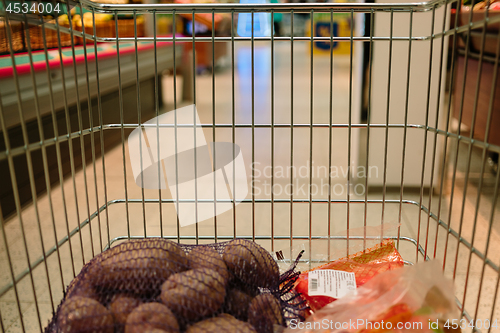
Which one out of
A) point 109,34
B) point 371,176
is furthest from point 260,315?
point 109,34

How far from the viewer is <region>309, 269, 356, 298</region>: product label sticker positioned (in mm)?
1040

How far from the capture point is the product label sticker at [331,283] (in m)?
1.04

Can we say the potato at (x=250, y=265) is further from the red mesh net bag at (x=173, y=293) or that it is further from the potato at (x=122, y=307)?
the potato at (x=122, y=307)

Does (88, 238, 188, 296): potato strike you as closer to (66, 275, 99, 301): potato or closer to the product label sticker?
(66, 275, 99, 301): potato

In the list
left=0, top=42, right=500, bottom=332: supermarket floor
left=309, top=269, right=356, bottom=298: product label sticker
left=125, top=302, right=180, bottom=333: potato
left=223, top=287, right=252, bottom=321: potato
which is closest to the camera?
left=125, top=302, right=180, bottom=333: potato

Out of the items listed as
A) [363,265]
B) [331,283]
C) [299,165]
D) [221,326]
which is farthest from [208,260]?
[299,165]

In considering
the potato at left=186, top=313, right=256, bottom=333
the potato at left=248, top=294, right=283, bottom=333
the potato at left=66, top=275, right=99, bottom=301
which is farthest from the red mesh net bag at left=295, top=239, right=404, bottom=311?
the potato at left=66, top=275, right=99, bottom=301

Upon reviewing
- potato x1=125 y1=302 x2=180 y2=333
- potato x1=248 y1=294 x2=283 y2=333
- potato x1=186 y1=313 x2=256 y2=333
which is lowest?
potato x1=248 y1=294 x2=283 y2=333

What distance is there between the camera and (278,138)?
3.64 m

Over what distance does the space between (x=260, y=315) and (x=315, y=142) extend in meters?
2.78

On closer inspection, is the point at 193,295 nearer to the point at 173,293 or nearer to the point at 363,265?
the point at 173,293

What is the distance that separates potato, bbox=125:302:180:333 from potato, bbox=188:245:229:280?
0.52ft

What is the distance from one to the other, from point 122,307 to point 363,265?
2.19 feet

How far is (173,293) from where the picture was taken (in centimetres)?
83
